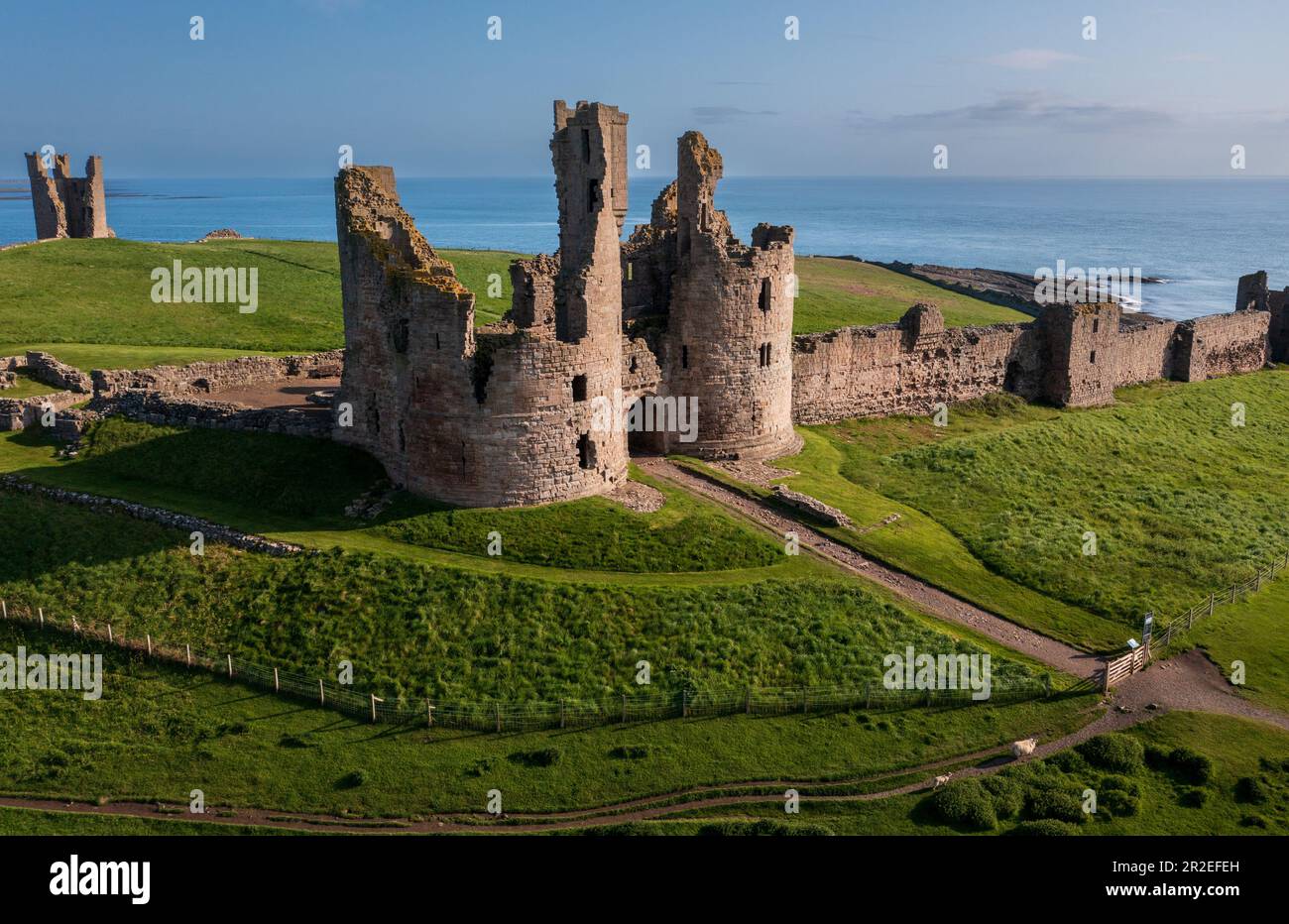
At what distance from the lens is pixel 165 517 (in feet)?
107

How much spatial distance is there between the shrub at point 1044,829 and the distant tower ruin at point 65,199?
306ft

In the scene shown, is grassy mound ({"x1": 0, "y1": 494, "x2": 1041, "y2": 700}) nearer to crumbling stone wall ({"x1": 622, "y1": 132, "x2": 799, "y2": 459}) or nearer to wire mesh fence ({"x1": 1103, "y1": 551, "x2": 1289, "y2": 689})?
wire mesh fence ({"x1": 1103, "y1": 551, "x2": 1289, "y2": 689})

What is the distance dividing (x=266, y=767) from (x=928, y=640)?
57.4 feet

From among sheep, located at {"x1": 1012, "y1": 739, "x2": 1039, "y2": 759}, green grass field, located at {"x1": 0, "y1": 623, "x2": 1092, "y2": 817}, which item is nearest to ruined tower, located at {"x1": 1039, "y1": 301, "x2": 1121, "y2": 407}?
green grass field, located at {"x1": 0, "y1": 623, "x2": 1092, "y2": 817}

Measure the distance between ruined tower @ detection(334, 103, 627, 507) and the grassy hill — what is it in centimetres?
2208

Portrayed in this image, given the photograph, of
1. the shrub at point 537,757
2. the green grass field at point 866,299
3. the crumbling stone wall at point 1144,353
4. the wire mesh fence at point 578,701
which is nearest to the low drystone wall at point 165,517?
the wire mesh fence at point 578,701

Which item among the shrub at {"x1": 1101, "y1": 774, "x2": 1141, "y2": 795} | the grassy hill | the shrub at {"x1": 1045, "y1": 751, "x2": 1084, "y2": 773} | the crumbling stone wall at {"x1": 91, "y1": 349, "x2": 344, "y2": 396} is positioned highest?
the grassy hill

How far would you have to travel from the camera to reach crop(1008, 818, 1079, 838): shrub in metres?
22.1

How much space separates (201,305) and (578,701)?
5366 centimetres

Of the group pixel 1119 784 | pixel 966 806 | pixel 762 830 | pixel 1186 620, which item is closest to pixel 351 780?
pixel 762 830

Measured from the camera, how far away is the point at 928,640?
29234 mm

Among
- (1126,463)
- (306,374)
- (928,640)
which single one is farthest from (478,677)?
(1126,463)

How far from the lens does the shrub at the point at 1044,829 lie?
870 inches

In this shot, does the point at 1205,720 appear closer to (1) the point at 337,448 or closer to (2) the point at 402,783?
(2) the point at 402,783
